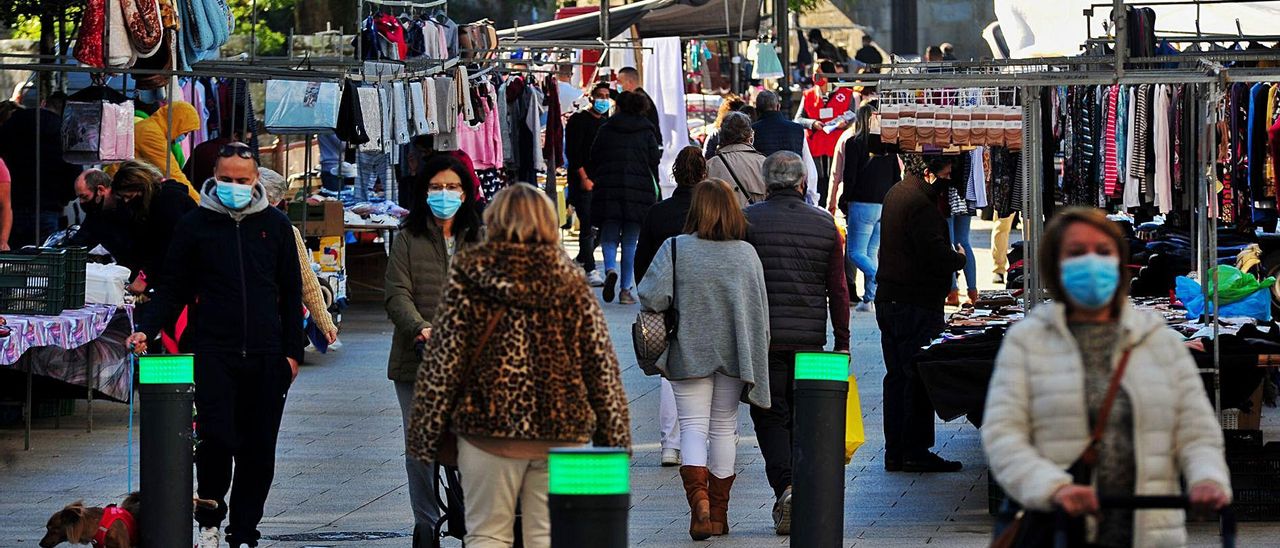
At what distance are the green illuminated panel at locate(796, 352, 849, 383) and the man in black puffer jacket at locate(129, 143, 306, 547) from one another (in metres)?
2.07

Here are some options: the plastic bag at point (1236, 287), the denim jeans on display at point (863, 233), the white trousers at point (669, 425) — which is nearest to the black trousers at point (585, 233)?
the denim jeans on display at point (863, 233)

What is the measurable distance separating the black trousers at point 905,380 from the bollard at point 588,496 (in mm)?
5127

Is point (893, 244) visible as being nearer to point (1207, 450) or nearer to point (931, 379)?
point (931, 379)

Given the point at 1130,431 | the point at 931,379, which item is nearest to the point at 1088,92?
the point at 931,379


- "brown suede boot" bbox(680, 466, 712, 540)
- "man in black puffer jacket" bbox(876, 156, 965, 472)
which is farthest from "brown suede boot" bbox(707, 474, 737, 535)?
"man in black puffer jacket" bbox(876, 156, 965, 472)

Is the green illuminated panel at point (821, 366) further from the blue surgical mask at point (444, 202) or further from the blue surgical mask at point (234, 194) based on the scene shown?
the blue surgical mask at point (234, 194)

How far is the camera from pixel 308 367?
15.3m

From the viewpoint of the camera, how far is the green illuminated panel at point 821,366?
749cm

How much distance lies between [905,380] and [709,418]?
2.10m

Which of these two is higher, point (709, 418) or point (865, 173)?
point (865, 173)

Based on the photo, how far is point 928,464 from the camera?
1070cm

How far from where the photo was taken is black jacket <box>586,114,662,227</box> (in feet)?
56.9

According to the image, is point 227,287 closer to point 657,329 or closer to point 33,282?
point 657,329

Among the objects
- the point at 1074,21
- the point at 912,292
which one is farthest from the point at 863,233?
the point at 912,292
